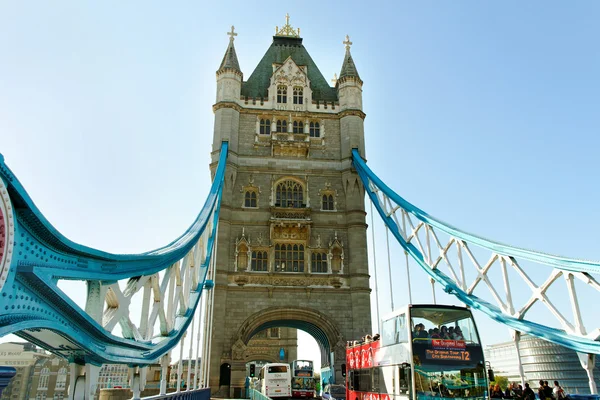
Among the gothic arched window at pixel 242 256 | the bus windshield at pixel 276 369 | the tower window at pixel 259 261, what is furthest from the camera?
the bus windshield at pixel 276 369

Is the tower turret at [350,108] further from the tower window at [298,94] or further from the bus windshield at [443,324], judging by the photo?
the bus windshield at [443,324]

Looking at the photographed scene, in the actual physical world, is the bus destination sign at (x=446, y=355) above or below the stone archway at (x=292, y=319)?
below

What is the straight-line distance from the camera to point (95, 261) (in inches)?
309

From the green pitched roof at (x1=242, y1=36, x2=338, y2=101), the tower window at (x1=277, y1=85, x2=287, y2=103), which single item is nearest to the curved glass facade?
the green pitched roof at (x1=242, y1=36, x2=338, y2=101)

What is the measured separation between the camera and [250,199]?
1164 inches

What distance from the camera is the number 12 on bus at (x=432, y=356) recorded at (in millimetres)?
12312

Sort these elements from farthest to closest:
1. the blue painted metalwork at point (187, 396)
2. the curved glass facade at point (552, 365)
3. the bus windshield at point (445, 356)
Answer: the curved glass facade at point (552, 365)
the bus windshield at point (445, 356)
the blue painted metalwork at point (187, 396)

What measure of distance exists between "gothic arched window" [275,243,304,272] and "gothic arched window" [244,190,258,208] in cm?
304

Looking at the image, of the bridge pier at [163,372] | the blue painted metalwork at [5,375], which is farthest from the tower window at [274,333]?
the blue painted metalwork at [5,375]

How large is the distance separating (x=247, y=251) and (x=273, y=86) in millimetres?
12092

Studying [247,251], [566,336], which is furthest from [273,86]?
[566,336]

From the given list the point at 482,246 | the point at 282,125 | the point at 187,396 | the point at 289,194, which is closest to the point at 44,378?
the point at 187,396

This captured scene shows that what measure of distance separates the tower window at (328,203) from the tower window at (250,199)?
431 cm

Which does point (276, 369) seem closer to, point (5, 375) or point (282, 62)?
point (282, 62)
